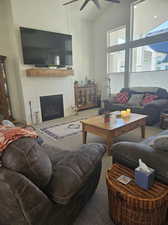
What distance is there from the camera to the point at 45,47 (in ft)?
14.4

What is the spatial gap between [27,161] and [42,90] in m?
3.90

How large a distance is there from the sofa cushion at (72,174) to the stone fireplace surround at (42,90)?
10.8 ft

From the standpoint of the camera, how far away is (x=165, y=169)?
1.16m

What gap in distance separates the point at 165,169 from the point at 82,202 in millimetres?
771

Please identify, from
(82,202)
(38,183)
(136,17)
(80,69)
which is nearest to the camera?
(38,183)

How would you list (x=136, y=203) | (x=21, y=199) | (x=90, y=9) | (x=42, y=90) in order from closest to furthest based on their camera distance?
(x=21, y=199) → (x=136, y=203) → (x=42, y=90) → (x=90, y=9)

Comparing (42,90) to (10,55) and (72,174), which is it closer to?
(10,55)

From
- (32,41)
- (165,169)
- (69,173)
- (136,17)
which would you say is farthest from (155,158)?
(136,17)

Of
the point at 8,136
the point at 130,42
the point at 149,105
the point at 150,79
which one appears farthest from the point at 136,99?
the point at 8,136

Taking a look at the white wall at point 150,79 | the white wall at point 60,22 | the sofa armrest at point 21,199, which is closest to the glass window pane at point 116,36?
the white wall at point 60,22

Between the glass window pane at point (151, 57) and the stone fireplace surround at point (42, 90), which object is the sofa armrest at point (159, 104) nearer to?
the glass window pane at point (151, 57)

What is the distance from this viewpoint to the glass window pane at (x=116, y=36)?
5.38 m

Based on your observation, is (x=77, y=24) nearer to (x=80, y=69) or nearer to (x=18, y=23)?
(x=80, y=69)

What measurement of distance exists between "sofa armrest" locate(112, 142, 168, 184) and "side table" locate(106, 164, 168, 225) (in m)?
0.09
